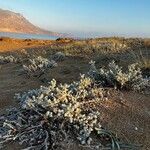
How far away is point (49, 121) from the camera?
217 inches

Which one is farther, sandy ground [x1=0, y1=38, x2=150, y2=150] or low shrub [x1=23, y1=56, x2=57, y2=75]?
low shrub [x1=23, y1=56, x2=57, y2=75]

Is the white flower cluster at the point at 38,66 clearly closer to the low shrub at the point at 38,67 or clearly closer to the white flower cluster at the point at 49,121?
the low shrub at the point at 38,67

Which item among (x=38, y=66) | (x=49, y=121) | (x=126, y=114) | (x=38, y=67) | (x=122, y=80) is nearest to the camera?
(x=49, y=121)

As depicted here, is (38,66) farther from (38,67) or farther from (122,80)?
(122,80)

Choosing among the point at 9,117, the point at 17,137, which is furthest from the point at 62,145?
the point at 9,117

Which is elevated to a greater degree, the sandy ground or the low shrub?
the sandy ground

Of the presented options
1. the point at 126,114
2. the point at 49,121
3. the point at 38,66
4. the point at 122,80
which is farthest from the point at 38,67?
the point at 49,121

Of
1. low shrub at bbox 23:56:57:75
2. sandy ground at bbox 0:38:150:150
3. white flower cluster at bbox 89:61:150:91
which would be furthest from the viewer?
low shrub at bbox 23:56:57:75

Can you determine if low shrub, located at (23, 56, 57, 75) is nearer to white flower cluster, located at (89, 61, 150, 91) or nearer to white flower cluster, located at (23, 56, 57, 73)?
white flower cluster, located at (23, 56, 57, 73)

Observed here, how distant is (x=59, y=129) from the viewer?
5.40 metres

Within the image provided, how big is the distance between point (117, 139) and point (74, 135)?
53 centimetres

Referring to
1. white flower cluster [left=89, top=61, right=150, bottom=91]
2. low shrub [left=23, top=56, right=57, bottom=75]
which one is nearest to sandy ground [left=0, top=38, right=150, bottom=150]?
white flower cluster [left=89, top=61, right=150, bottom=91]

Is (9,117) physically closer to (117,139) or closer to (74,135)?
(74,135)

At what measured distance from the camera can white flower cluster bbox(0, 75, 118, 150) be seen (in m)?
5.33
